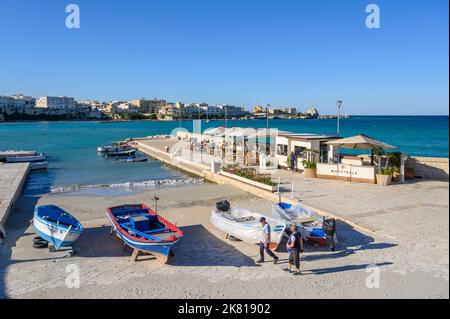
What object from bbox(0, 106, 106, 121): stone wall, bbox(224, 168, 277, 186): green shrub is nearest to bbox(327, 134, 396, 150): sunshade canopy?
bbox(224, 168, 277, 186): green shrub

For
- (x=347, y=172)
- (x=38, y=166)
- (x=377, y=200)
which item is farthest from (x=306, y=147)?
(x=38, y=166)

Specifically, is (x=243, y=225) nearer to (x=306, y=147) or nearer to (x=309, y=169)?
(x=309, y=169)

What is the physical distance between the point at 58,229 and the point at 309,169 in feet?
42.1

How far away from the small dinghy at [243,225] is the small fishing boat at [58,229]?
4.04 meters

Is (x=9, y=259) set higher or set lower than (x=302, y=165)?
lower

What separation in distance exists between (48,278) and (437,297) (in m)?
8.10

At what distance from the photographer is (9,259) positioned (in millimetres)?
9359

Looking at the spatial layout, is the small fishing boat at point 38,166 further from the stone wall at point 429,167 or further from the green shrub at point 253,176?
the stone wall at point 429,167

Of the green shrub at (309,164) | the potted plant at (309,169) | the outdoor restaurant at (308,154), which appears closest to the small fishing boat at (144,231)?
the potted plant at (309,169)

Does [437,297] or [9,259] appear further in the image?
[9,259]

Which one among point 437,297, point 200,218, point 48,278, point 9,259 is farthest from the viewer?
point 200,218

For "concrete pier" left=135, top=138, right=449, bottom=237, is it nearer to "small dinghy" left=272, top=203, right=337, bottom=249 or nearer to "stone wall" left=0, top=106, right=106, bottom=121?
"small dinghy" left=272, top=203, right=337, bottom=249

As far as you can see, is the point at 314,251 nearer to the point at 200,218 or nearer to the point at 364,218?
the point at 364,218
